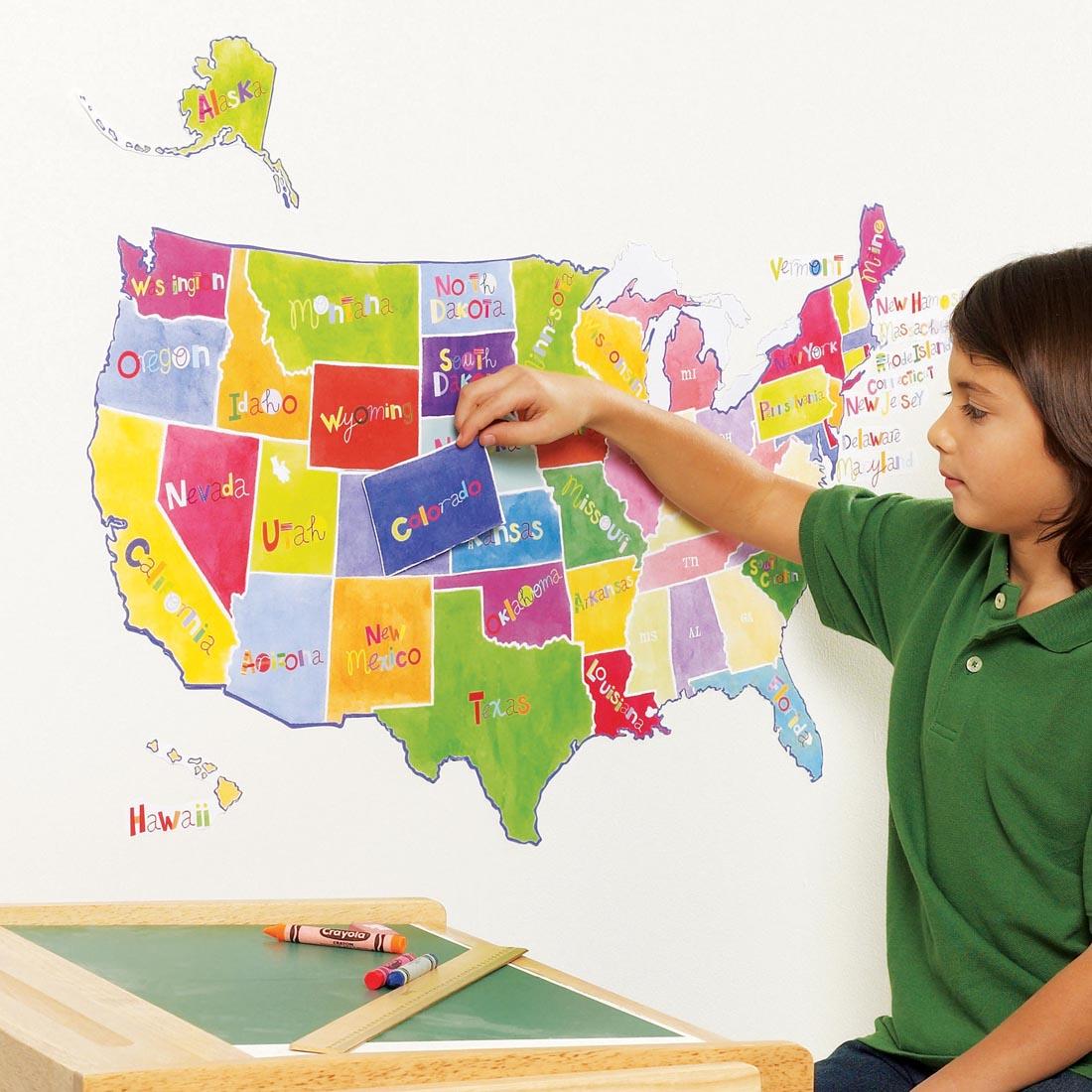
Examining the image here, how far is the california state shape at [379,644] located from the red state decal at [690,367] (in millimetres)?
312

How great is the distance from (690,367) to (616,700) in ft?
1.04

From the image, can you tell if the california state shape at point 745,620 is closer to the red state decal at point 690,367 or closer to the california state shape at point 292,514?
the red state decal at point 690,367

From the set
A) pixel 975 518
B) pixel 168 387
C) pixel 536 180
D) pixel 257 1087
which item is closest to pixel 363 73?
pixel 536 180

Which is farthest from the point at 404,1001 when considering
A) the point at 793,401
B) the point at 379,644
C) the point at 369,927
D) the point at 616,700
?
the point at 793,401

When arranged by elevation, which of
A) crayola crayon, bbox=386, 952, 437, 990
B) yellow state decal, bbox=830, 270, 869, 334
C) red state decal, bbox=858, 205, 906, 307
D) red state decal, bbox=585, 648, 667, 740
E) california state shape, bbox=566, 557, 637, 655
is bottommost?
crayola crayon, bbox=386, 952, 437, 990

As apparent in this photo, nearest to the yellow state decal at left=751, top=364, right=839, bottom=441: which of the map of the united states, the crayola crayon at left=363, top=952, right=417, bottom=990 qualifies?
the map of the united states

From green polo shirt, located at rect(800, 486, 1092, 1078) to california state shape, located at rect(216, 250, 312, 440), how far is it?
0.57 m

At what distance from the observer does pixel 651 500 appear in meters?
1.37

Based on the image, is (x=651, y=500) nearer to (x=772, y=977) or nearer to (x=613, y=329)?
(x=613, y=329)

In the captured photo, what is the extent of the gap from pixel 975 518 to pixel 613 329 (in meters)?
0.36

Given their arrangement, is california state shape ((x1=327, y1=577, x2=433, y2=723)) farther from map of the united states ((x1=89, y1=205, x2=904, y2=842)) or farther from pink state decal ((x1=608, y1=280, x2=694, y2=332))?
pink state decal ((x1=608, y1=280, x2=694, y2=332))

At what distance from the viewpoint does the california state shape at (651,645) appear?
4.50 ft

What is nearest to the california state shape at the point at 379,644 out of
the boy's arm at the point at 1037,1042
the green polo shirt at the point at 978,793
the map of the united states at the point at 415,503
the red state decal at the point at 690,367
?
the map of the united states at the point at 415,503

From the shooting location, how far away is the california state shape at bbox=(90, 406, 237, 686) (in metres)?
1.12
